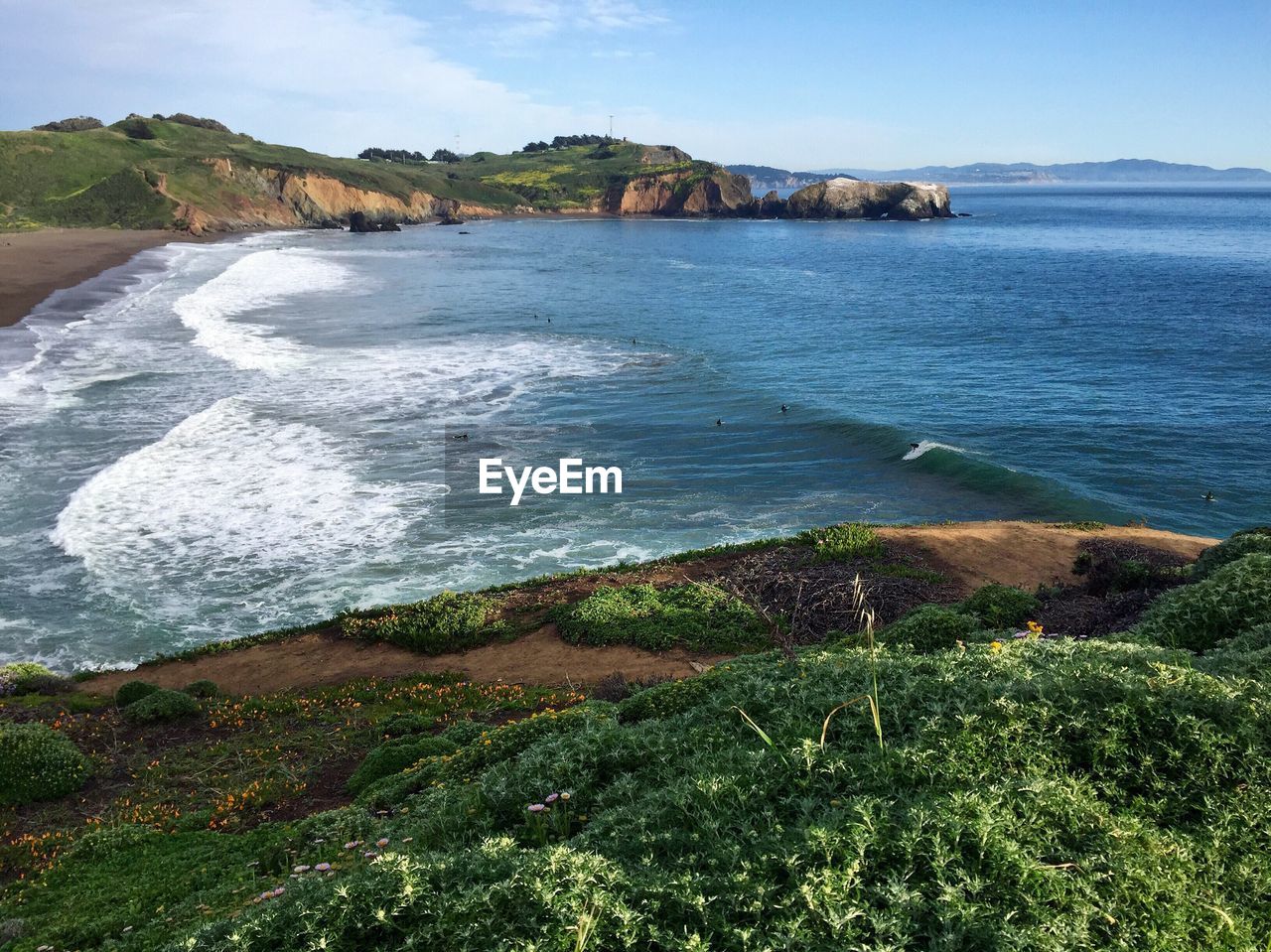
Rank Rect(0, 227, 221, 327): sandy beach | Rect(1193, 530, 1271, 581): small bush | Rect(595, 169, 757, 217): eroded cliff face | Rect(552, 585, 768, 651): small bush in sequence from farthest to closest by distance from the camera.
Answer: Rect(595, 169, 757, 217): eroded cliff face, Rect(0, 227, 221, 327): sandy beach, Rect(552, 585, 768, 651): small bush, Rect(1193, 530, 1271, 581): small bush

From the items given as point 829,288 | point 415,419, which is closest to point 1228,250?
point 829,288

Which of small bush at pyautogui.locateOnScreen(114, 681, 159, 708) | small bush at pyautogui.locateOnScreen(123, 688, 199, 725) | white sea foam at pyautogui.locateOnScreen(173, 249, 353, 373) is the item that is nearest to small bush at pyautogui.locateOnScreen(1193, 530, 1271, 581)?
small bush at pyautogui.locateOnScreen(123, 688, 199, 725)

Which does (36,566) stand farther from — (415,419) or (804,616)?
(804,616)

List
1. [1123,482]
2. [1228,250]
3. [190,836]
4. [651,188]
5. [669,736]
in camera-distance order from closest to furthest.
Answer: [669,736]
[190,836]
[1123,482]
[1228,250]
[651,188]

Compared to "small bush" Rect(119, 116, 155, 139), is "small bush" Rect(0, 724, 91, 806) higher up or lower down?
lower down

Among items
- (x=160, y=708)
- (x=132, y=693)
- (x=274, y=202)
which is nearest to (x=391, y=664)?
(x=160, y=708)

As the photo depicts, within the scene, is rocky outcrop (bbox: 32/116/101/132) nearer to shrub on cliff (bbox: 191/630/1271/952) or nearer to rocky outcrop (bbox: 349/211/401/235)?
rocky outcrop (bbox: 349/211/401/235)

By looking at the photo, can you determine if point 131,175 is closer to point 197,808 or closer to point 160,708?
point 160,708
